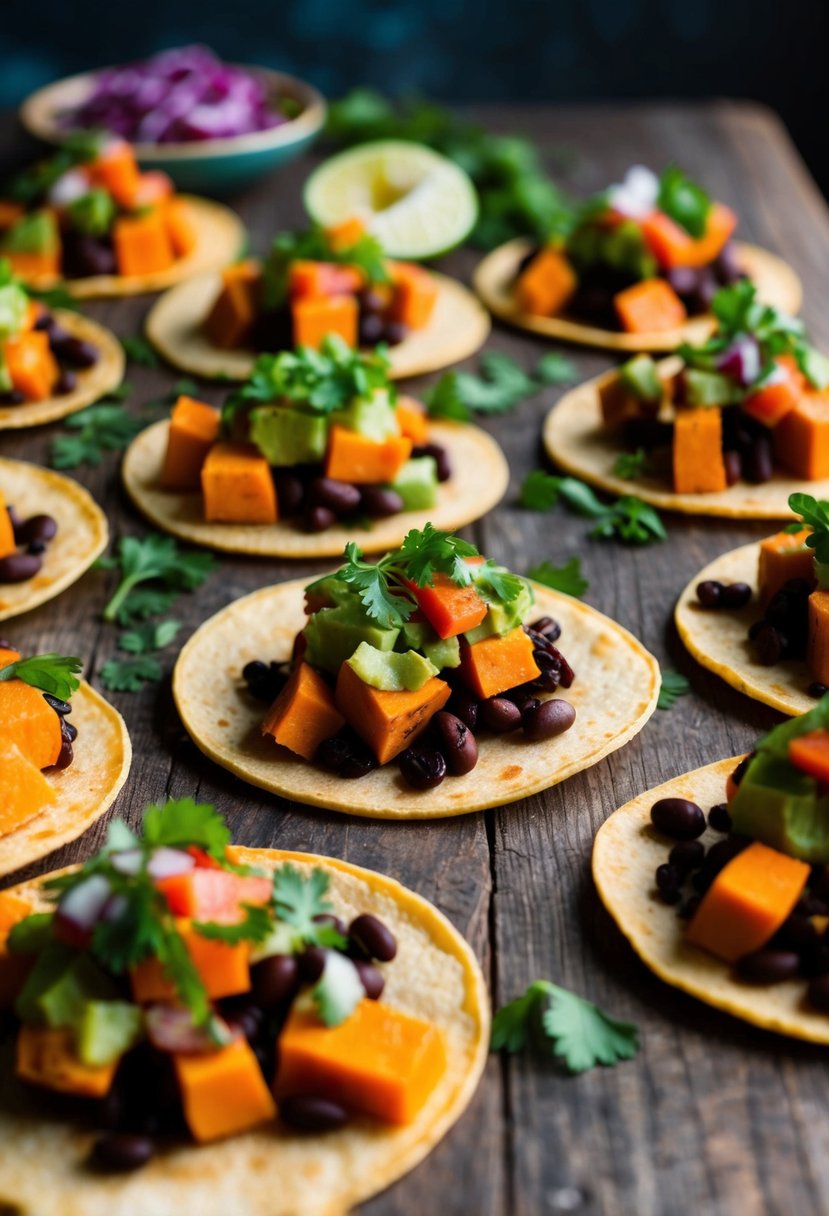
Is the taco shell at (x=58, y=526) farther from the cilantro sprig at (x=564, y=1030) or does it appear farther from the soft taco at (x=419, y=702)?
the cilantro sprig at (x=564, y=1030)

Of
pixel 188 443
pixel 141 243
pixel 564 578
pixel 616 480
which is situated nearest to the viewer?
pixel 564 578

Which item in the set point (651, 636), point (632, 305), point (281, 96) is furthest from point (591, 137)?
point (651, 636)

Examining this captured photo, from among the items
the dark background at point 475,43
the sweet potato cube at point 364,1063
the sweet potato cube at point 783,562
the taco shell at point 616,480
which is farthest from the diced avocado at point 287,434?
the dark background at point 475,43

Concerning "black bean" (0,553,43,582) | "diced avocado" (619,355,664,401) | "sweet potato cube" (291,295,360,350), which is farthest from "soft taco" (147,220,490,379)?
"black bean" (0,553,43,582)

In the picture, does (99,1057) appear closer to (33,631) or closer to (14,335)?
(33,631)

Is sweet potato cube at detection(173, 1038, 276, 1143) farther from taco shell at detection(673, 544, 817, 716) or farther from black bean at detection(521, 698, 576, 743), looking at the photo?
A: taco shell at detection(673, 544, 817, 716)

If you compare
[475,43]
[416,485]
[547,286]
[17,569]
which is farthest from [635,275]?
[475,43]

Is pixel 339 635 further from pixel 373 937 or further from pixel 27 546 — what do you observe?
pixel 27 546
